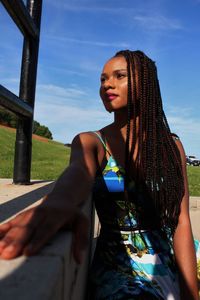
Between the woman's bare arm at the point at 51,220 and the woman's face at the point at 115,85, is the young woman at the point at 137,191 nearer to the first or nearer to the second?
the woman's face at the point at 115,85

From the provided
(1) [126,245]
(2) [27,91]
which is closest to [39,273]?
(1) [126,245]

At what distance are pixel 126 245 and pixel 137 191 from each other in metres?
0.24

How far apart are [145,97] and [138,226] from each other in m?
0.59

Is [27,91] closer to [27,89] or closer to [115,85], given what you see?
[27,89]

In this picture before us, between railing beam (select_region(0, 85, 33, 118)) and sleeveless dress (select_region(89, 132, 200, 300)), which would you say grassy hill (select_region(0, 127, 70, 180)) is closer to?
railing beam (select_region(0, 85, 33, 118))

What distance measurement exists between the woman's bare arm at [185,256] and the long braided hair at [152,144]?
0.04 metres

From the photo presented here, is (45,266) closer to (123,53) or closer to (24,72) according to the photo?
(123,53)

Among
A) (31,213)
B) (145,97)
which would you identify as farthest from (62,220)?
(145,97)

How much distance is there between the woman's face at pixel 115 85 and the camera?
2066 mm

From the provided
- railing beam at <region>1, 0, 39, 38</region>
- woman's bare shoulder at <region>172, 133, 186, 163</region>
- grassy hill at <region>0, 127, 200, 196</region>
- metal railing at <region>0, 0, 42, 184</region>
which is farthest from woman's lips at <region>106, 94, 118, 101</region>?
grassy hill at <region>0, 127, 200, 196</region>

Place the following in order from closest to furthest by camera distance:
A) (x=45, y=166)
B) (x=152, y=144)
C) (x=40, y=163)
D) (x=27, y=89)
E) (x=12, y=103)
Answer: (x=152, y=144)
(x=12, y=103)
(x=27, y=89)
(x=45, y=166)
(x=40, y=163)

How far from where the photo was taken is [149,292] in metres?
1.63

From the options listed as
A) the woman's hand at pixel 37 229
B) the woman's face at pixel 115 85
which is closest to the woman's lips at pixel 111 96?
the woman's face at pixel 115 85

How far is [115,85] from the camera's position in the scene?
81.3 inches
